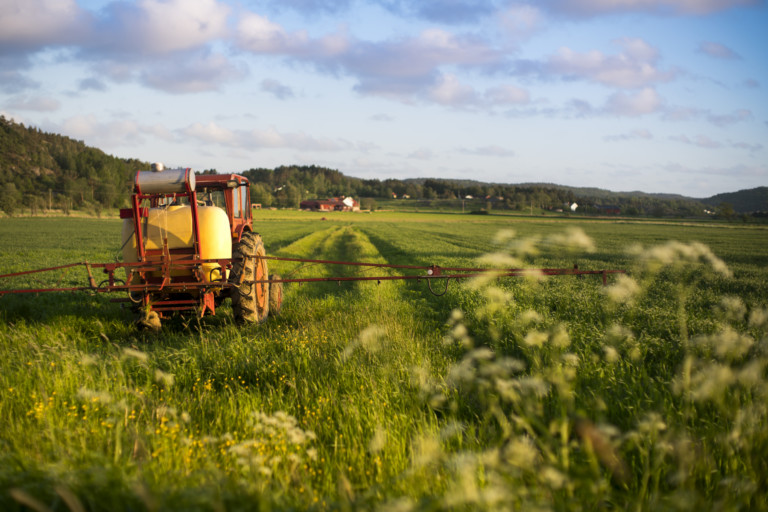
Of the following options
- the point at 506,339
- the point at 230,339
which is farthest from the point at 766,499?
the point at 230,339

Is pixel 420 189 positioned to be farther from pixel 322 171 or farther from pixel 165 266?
pixel 165 266

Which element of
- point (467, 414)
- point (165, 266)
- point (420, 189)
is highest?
point (420, 189)

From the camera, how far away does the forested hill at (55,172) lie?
7950cm

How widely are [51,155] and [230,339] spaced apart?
408ft

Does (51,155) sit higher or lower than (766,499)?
higher

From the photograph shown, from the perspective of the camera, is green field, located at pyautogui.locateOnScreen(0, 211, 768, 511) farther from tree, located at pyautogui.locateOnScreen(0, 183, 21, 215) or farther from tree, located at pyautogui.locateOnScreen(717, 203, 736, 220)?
tree, located at pyautogui.locateOnScreen(717, 203, 736, 220)

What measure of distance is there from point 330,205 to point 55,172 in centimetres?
6110

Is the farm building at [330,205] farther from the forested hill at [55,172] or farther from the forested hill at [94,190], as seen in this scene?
the forested hill at [55,172]

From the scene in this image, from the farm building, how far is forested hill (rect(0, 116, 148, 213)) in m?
41.0

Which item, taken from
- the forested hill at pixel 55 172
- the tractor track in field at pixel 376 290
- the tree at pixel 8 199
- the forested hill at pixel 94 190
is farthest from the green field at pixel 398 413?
the forested hill at pixel 55 172

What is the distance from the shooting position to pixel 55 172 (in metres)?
98.1

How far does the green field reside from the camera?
2578 mm

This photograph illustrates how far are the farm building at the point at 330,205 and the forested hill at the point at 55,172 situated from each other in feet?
134

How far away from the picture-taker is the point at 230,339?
261 inches
